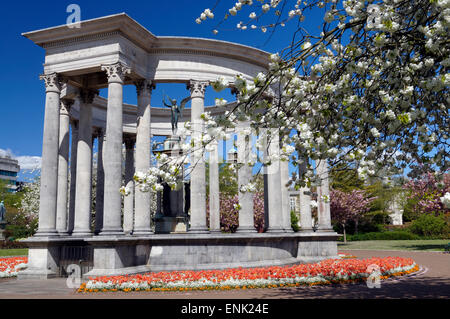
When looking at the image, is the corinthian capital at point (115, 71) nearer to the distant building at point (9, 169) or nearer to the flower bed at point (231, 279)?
the flower bed at point (231, 279)

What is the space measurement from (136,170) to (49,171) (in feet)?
16.3

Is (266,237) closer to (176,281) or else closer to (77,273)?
(176,281)

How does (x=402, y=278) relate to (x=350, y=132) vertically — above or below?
below

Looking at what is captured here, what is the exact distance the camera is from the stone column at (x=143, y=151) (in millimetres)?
21188

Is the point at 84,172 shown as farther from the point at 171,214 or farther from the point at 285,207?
the point at 285,207

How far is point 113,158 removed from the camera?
19766 mm

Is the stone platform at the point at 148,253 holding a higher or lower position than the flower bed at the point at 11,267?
higher

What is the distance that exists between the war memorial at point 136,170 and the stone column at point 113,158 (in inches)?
1.9

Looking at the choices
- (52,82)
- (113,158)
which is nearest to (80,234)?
(113,158)

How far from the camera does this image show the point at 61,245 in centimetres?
2111

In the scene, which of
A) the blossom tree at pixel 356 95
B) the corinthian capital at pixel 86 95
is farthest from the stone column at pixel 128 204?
the blossom tree at pixel 356 95

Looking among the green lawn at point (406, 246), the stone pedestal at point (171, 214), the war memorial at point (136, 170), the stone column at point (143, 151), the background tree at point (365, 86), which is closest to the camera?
the background tree at point (365, 86)

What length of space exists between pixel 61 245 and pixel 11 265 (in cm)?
438
